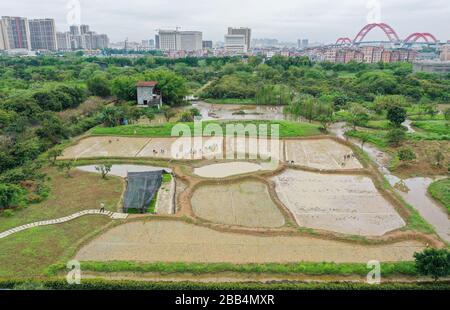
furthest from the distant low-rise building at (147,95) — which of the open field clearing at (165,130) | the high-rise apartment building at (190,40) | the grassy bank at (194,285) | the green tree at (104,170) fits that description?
the high-rise apartment building at (190,40)

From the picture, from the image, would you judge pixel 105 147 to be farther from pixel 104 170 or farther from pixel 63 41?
pixel 63 41

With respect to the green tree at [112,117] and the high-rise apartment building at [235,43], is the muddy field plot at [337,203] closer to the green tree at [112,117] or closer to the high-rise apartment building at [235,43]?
the green tree at [112,117]

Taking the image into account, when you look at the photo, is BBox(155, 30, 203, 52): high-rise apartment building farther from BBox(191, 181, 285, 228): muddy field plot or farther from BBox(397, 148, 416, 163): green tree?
BBox(191, 181, 285, 228): muddy field plot

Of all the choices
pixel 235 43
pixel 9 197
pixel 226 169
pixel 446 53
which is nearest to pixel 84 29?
pixel 235 43
